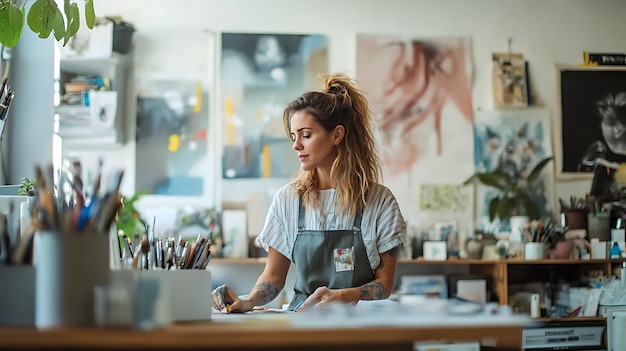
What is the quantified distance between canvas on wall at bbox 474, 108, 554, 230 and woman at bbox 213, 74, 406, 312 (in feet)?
8.39

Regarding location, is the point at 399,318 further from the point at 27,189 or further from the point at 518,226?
the point at 518,226

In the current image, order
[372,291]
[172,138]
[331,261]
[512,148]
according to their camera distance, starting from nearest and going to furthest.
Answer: [372,291] < [331,261] < [172,138] < [512,148]

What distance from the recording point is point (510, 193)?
5.36 m

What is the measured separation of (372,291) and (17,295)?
1.38m

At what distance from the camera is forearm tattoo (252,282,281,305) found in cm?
264

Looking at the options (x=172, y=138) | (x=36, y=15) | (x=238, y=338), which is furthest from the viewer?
(x=172, y=138)

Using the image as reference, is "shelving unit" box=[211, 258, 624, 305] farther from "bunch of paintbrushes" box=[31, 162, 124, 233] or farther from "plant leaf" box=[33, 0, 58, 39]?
"bunch of paintbrushes" box=[31, 162, 124, 233]

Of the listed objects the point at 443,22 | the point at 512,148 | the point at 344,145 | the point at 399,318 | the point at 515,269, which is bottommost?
the point at 515,269

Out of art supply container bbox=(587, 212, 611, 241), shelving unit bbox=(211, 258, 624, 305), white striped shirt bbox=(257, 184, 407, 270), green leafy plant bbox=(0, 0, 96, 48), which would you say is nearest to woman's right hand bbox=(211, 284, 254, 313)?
white striped shirt bbox=(257, 184, 407, 270)

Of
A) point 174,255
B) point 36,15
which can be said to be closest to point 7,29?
point 36,15

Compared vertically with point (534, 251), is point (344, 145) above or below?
above

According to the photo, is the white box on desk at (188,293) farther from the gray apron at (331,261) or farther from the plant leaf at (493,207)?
the plant leaf at (493,207)

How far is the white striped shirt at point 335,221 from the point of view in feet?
8.96

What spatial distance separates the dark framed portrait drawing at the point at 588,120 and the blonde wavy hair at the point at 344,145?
9.52ft
